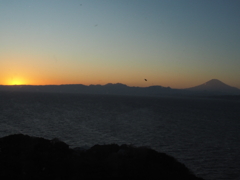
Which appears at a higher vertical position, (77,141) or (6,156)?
(6,156)

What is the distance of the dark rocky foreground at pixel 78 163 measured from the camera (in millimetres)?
15359

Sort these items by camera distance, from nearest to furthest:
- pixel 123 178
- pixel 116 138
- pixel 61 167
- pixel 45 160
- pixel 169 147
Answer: pixel 123 178 < pixel 61 167 < pixel 45 160 < pixel 169 147 < pixel 116 138

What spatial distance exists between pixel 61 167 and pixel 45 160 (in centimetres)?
180

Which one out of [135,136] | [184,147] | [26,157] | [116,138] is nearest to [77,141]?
[116,138]

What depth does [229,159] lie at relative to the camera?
29016 mm

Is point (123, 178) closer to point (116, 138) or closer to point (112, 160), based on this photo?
point (112, 160)

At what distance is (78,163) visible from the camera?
1667cm

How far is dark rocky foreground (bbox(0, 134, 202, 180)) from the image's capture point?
15.4m

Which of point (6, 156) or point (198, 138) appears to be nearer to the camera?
point (6, 156)

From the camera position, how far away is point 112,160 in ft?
56.0

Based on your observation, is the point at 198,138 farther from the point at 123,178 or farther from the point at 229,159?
the point at 123,178

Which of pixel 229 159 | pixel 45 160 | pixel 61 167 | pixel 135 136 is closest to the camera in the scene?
pixel 61 167

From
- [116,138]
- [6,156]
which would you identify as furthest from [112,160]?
[116,138]

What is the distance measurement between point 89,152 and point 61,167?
3.94 metres
